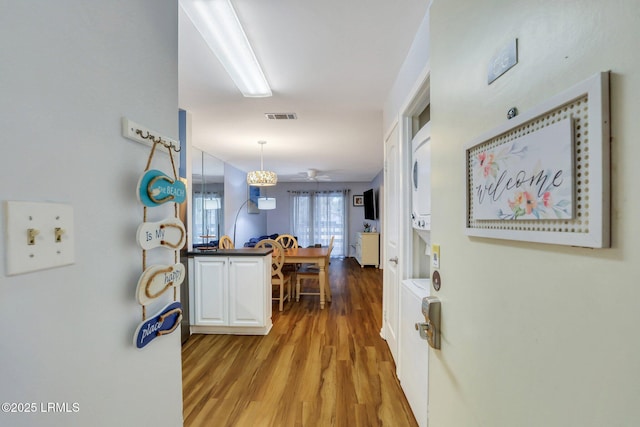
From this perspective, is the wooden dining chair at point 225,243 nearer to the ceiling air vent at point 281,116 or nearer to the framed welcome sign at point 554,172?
the ceiling air vent at point 281,116

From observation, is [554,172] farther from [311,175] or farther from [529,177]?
[311,175]

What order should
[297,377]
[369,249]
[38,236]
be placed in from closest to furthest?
[38,236] → [297,377] → [369,249]

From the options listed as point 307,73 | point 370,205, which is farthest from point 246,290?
point 370,205

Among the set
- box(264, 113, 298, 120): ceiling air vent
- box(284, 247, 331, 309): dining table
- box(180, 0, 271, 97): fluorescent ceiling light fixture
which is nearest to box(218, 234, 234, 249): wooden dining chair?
box(284, 247, 331, 309): dining table

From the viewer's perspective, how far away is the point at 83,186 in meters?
0.53

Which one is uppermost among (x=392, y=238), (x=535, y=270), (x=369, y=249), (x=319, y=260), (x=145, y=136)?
(x=145, y=136)

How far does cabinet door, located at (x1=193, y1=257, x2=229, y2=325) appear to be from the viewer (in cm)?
273

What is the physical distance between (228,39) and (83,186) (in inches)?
57.7

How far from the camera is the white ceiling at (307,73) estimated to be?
4.60 ft

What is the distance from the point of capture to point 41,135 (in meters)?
0.45

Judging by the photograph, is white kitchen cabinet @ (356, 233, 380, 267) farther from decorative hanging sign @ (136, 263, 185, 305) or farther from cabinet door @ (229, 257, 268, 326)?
decorative hanging sign @ (136, 263, 185, 305)

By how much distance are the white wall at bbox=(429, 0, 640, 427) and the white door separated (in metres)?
1.17

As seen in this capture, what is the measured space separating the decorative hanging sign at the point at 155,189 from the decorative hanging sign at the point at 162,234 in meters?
0.06

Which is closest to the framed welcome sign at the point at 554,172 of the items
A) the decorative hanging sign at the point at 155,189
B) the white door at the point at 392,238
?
the decorative hanging sign at the point at 155,189
